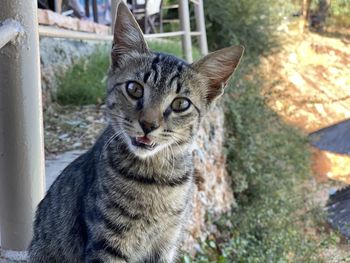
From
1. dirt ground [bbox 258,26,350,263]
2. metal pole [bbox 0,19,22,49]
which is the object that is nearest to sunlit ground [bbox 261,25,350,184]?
dirt ground [bbox 258,26,350,263]

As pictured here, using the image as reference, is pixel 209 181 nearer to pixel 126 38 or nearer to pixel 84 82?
pixel 84 82

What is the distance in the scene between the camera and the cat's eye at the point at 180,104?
51.2 inches

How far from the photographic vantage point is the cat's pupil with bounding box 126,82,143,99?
1.29 m

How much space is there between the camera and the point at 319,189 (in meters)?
5.19

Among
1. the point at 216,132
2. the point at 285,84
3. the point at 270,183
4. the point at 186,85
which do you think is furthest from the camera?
the point at 285,84

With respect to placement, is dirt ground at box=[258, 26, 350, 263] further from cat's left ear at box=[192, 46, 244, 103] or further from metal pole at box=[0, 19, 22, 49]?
metal pole at box=[0, 19, 22, 49]

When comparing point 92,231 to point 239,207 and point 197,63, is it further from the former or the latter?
point 239,207

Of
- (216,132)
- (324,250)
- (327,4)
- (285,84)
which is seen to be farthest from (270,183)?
(327,4)

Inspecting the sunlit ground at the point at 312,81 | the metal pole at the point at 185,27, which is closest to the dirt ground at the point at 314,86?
the sunlit ground at the point at 312,81

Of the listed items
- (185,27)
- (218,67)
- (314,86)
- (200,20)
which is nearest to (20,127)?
(218,67)

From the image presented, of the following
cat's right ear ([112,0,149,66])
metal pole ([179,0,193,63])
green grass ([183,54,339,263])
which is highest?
metal pole ([179,0,193,63])

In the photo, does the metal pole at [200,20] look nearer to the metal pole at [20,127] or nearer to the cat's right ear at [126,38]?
the cat's right ear at [126,38]

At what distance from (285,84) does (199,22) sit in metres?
2.43

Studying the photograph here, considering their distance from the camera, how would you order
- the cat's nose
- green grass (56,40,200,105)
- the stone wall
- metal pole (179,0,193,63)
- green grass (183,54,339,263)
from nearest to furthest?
the cat's nose, the stone wall, green grass (183,54,339,263), green grass (56,40,200,105), metal pole (179,0,193,63)
